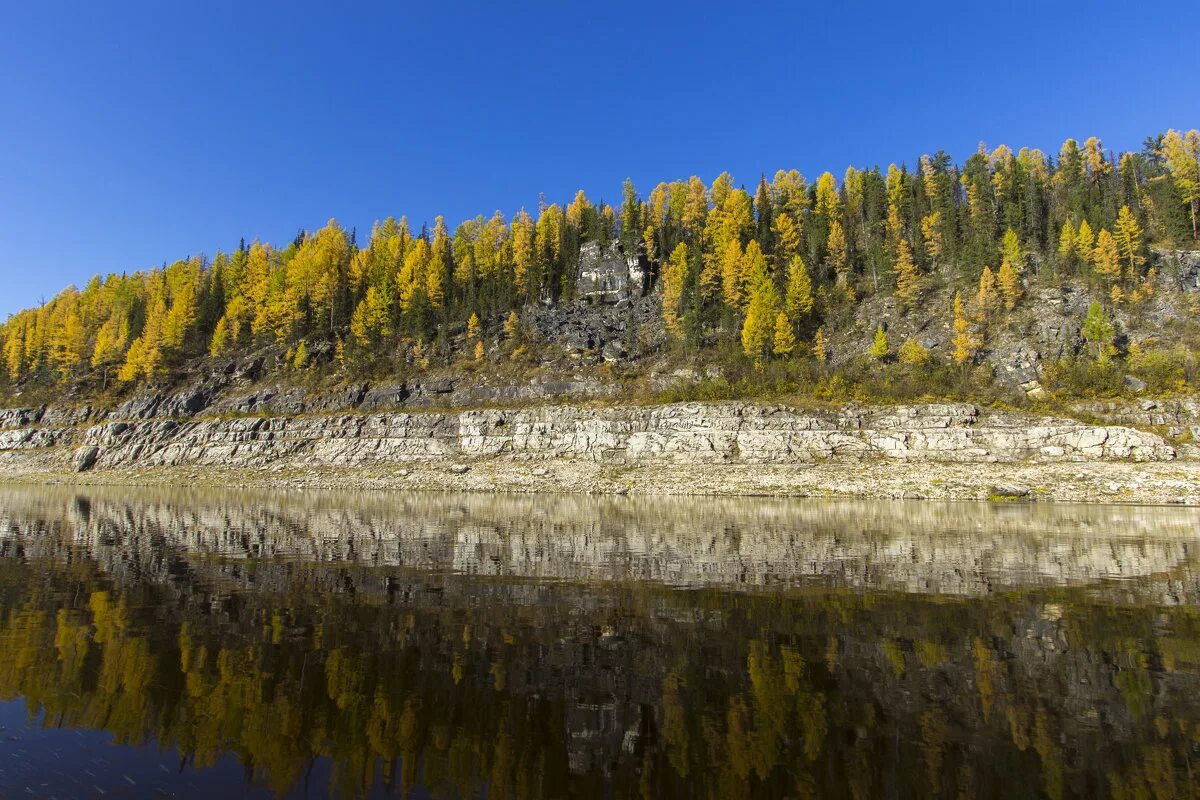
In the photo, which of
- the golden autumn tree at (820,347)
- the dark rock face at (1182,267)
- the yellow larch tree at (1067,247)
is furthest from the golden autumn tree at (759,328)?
the dark rock face at (1182,267)

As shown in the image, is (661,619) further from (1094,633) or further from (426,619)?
(1094,633)

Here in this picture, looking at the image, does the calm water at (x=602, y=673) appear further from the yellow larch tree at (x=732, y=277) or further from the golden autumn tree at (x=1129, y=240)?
the golden autumn tree at (x=1129, y=240)

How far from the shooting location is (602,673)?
34.0 ft

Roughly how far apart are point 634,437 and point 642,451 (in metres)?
2.08

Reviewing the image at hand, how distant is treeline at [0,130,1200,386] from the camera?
80125 mm

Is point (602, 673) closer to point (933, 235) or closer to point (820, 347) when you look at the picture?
point (820, 347)

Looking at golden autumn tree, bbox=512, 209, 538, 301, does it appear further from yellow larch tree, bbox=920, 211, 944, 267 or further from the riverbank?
yellow larch tree, bbox=920, 211, 944, 267

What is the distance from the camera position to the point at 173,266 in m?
126

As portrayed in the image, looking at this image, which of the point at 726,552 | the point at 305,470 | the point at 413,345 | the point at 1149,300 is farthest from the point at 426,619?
the point at 1149,300

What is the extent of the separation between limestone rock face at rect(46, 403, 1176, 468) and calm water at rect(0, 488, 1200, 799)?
1290 inches

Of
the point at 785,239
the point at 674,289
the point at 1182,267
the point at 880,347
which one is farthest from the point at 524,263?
the point at 1182,267

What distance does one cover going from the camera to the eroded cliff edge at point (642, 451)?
4788 cm

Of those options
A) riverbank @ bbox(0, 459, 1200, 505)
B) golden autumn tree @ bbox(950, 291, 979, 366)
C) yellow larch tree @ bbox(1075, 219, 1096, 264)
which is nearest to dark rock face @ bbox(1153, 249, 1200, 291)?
yellow larch tree @ bbox(1075, 219, 1096, 264)

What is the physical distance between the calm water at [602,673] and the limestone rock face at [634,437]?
32777 mm
